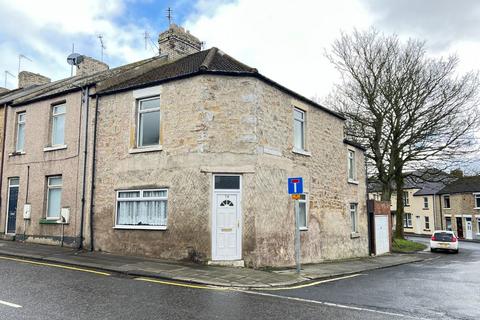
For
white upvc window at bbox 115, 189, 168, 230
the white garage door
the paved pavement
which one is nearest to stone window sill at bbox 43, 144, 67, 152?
white upvc window at bbox 115, 189, 168, 230

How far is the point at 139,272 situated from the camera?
33.7 feet

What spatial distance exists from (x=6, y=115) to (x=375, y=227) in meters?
20.1

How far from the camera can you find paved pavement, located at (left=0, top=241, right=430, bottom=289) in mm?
9796

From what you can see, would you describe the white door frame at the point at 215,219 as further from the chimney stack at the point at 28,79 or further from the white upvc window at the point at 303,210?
the chimney stack at the point at 28,79

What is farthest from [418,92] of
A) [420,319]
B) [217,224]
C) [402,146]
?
[420,319]

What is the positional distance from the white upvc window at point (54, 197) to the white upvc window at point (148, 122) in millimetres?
4533

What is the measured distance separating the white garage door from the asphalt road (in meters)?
12.0

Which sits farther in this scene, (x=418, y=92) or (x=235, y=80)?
(x=418, y=92)

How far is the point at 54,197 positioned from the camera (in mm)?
16219

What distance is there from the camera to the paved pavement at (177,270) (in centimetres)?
980

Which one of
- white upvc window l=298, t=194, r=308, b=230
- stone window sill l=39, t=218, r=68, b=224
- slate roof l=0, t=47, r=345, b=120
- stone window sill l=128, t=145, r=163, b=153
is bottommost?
stone window sill l=39, t=218, r=68, b=224

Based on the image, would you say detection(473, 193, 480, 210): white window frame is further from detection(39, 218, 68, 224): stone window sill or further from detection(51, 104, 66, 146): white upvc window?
detection(39, 218, 68, 224): stone window sill

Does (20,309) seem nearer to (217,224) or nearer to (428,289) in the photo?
(217,224)

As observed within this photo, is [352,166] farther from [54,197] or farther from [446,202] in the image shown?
[446,202]
